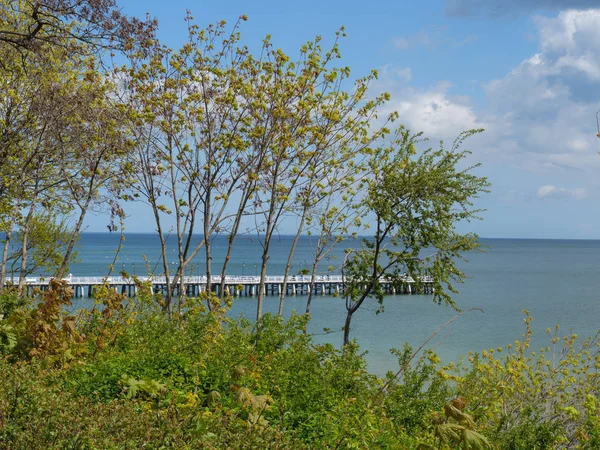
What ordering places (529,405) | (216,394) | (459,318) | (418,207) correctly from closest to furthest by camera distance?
(216,394) < (529,405) < (418,207) < (459,318)

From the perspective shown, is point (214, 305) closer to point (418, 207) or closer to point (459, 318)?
point (418, 207)

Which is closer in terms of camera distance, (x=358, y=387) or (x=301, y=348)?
(x=358, y=387)

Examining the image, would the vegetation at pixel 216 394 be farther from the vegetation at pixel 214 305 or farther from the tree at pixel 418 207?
the tree at pixel 418 207

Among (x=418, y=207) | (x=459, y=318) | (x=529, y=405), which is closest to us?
(x=529, y=405)

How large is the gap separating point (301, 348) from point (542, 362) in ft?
16.3

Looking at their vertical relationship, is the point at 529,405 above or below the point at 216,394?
below

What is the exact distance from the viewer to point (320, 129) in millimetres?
12039

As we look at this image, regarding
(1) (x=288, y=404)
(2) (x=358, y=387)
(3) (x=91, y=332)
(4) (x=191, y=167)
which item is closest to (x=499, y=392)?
(2) (x=358, y=387)

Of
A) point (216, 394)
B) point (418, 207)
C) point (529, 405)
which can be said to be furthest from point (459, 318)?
point (216, 394)

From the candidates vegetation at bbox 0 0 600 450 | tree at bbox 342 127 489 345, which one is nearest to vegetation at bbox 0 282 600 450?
vegetation at bbox 0 0 600 450

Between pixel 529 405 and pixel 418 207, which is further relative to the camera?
pixel 418 207

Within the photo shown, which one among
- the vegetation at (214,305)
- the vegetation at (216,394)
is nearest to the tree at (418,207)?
the vegetation at (214,305)

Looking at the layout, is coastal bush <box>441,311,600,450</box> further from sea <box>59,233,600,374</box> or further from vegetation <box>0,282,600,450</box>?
sea <box>59,233,600,374</box>

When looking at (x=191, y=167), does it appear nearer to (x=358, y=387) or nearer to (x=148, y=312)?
(x=148, y=312)
